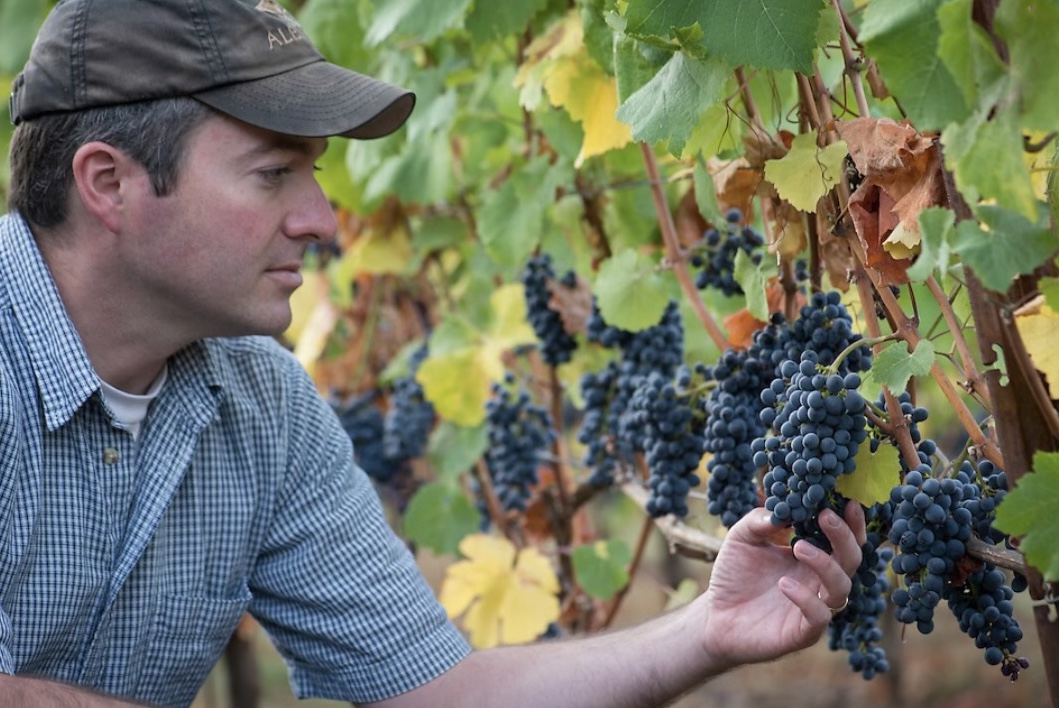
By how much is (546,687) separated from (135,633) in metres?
0.71

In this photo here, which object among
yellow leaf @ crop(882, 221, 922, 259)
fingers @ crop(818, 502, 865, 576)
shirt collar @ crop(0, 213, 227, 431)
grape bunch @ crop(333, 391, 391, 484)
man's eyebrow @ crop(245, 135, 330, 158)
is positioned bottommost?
grape bunch @ crop(333, 391, 391, 484)

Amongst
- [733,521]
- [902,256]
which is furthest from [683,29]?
[733,521]

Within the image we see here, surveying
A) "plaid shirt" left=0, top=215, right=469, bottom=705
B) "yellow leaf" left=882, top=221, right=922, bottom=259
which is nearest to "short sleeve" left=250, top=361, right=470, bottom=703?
"plaid shirt" left=0, top=215, right=469, bottom=705

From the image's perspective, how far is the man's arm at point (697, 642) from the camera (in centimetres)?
153

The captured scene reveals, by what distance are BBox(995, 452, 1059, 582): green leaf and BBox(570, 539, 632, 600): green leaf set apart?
183 cm

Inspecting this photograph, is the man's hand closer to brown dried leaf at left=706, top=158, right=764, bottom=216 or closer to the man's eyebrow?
brown dried leaf at left=706, top=158, right=764, bottom=216

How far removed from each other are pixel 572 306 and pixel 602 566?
716 mm

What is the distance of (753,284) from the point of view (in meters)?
1.75

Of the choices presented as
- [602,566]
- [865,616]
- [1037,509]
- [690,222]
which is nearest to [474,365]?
[602,566]

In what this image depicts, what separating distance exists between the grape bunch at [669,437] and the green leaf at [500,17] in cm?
78

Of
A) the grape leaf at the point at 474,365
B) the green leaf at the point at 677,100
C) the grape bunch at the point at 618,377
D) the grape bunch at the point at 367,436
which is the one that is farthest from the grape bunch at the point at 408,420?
the green leaf at the point at 677,100

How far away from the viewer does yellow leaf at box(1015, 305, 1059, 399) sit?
130 centimetres

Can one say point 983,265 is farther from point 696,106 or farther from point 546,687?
point 546,687

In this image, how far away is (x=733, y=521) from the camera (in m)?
1.81
